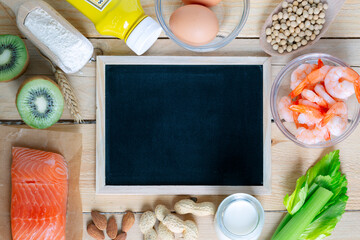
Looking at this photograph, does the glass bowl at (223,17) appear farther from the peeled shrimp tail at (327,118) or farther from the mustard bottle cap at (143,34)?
the peeled shrimp tail at (327,118)

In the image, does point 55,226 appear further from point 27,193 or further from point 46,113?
point 46,113

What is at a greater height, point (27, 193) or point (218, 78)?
point (218, 78)

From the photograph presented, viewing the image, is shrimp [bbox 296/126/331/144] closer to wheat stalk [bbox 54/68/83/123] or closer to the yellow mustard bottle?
the yellow mustard bottle

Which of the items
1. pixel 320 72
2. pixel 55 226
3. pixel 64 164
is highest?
pixel 320 72

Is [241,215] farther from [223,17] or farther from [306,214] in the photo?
[223,17]

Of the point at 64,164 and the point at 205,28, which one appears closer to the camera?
the point at 205,28

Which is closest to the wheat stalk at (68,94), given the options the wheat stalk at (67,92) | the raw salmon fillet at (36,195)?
the wheat stalk at (67,92)

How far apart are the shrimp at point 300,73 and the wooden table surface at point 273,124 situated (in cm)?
7

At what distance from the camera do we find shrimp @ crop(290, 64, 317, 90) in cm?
84

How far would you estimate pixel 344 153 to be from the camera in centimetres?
92

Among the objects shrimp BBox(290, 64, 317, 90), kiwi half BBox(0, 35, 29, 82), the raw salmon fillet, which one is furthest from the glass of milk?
kiwi half BBox(0, 35, 29, 82)

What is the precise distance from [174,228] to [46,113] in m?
0.41

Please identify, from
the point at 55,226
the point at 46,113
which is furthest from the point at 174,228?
the point at 46,113

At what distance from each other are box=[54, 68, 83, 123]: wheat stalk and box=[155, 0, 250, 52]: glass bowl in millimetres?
267
